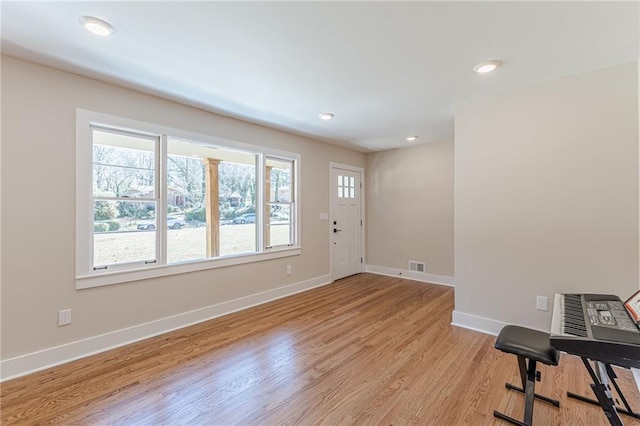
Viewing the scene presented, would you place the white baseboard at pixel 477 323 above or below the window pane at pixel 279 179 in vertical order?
below

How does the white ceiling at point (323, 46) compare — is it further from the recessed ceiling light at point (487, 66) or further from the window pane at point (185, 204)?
the window pane at point (185, 204)

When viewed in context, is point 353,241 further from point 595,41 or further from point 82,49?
point 82,49

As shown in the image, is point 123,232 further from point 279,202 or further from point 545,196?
point 545,196

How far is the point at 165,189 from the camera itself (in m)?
3.12

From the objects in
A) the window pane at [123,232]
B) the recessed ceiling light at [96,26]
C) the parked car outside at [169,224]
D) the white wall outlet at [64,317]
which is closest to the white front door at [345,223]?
the parked car outside at [169,224]

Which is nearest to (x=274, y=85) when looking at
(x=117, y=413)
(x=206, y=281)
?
(x=206, y=281)

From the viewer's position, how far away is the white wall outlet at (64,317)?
2482 mm

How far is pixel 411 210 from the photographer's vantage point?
5.40 meters

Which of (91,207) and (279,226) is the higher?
(91,207)

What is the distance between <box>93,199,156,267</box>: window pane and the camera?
2.75 meters

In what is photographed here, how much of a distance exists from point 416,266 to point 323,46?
4269mm

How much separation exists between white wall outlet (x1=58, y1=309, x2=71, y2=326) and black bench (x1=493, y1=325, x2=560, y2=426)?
336cm

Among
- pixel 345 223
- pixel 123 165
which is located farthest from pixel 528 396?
pixel 345 223

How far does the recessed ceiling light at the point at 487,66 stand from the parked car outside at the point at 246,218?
304cm
